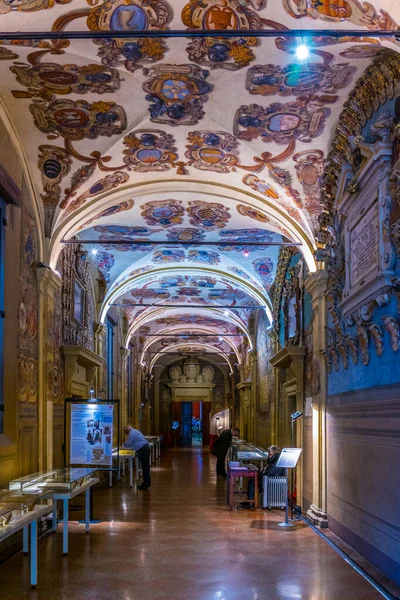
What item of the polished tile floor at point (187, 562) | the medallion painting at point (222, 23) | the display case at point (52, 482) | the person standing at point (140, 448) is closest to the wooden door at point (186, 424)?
the person standing at point (140, 448)

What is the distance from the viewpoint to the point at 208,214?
14.6 m

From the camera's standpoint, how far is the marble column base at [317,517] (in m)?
11.1

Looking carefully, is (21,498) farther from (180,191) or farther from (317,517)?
(180,191)

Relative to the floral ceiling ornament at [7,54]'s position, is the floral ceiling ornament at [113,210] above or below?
below

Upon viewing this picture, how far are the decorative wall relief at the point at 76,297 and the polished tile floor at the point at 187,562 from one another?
3927mm

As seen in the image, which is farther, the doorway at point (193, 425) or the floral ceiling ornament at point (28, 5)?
the doorway at point (193, 425)

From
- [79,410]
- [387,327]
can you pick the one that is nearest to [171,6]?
[387,327]

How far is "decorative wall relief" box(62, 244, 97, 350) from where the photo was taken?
1466cm

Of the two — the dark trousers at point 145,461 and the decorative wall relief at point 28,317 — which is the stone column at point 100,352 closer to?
the dark trousers at point 145,461

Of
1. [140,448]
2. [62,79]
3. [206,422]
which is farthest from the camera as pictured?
[206,422]

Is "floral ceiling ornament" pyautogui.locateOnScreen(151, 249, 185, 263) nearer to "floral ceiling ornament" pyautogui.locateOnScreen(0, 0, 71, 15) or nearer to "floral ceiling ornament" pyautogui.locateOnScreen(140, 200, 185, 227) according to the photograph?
"floral ceiling ornament" pyautogui.locateOnScreen(140, 200, 185, 227)

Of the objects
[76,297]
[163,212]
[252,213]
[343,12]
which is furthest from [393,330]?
[76,297]

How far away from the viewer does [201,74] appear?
8.70m

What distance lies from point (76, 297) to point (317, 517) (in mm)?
7530
